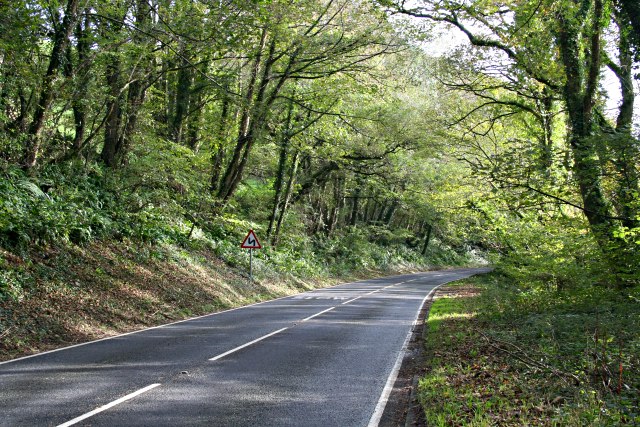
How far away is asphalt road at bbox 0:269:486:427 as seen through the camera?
5.67 metres

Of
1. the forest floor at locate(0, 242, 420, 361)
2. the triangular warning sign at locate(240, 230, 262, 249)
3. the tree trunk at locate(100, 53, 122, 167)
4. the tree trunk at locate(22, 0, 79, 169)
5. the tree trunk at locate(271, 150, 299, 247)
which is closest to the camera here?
the forest floor at locate(0, 242, 420, 361)

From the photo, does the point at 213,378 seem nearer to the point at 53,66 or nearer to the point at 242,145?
the point at 53,66

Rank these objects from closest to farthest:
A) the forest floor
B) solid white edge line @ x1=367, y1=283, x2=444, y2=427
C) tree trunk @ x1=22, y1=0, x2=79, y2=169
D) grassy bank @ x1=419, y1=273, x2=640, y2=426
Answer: grassy bank @ x1=419, y1=273, x2=640, y2=426 < solid white edge line @ x1=367, y1=283, x2=444, y2=427 < the forest floor < tree trunk @ x1=22, y1=0, x2=79, y2=169

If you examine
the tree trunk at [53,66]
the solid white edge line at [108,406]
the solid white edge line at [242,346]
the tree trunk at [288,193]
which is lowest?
the solid white edge line at [242,346]

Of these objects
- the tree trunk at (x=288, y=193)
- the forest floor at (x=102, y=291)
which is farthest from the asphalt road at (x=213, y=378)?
the tree trunk at (x=288, y=193)

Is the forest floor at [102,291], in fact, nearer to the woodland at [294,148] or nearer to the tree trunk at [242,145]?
the woodland at [294,148]

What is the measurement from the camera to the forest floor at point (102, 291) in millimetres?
9914

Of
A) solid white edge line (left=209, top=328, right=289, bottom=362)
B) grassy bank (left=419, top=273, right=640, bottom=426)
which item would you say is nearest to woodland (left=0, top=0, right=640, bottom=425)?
grassy bank (left=419, top=273, right=640, bottom=426)

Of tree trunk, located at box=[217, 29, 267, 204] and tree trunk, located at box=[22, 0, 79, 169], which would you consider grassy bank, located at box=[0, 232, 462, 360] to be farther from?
tree trunk, located at box=[22, 0, 79, 169]

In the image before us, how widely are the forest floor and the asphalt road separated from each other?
94 cm

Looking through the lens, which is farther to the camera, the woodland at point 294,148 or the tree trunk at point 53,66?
the tree trunk at point 53,66

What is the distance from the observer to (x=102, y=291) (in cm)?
1273

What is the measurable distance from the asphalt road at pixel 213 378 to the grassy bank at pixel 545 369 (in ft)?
3.12

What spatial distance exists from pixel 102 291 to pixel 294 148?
13.9m
